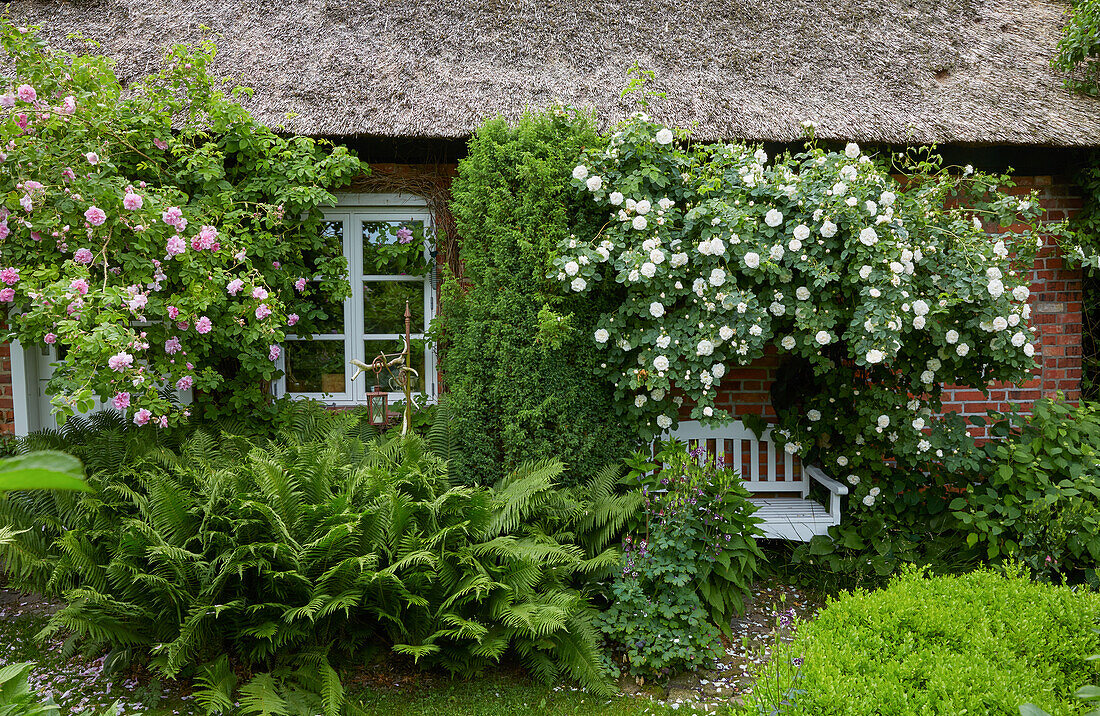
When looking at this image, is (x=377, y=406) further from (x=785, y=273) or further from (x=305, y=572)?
(x=785, y=273)

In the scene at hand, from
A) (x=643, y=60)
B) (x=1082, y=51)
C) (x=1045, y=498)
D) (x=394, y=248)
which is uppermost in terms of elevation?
(x=643, y=60)

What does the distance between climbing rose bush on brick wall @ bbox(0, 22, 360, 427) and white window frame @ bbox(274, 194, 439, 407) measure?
12.2 inches

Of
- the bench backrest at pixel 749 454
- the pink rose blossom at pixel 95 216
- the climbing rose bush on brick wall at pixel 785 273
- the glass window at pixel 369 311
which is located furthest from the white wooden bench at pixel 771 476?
the pink rose blossom at pixel 95 216

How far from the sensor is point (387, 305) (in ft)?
15.7

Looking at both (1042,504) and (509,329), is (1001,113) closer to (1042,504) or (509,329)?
(1042,504)

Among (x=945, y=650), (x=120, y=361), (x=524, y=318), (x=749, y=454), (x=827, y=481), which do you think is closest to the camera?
(x=945, y=650)

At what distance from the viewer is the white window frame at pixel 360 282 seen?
469 centimetres

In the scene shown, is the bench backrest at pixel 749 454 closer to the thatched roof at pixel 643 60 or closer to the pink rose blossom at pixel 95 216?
the thatched roof at pixel 643 60

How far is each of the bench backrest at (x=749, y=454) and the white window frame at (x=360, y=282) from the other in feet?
Result: 6.07

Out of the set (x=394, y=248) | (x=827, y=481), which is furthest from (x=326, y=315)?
(x=827, y=481)

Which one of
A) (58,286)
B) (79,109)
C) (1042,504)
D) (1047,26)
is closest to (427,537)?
(58,286)

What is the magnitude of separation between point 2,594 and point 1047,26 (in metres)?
8.48

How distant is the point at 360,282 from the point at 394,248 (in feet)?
1.23

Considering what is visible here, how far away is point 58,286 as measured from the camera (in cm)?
328
